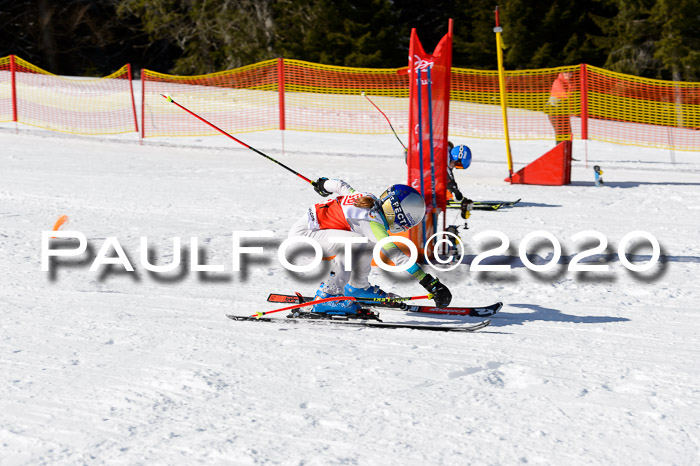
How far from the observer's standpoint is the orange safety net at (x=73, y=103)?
19.6m

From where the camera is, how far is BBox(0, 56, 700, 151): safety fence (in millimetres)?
19219

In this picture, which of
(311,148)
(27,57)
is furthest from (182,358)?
(27,57)

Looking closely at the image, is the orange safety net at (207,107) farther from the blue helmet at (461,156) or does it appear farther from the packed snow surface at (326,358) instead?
the blue helmet at (461,156)

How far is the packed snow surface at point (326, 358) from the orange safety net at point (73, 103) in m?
8.37

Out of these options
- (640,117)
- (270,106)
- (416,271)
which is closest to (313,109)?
(270,106)

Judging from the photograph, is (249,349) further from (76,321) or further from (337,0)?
(337,0)

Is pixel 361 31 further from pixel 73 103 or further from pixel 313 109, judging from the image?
pixel 73 103

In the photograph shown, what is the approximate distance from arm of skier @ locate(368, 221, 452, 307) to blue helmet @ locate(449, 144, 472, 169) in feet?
13.5

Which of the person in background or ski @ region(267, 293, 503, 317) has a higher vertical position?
the person in background

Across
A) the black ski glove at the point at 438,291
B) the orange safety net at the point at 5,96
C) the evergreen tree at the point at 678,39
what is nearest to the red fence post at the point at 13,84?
the orange safety net at the point at 5,96

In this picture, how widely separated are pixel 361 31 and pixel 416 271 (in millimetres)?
25115

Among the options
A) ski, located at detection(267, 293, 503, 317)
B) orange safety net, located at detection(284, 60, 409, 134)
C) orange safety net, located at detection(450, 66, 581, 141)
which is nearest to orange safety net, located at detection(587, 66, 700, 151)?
orange safety net, located at detection(450, 66, 581, 141)

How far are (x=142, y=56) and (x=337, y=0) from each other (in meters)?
9.39

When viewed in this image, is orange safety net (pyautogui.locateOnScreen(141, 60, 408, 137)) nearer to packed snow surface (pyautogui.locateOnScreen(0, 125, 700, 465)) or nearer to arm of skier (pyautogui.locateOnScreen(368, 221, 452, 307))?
packed snow surface (pyautogui.locateOnScreen(0, 125, 700, 465))
